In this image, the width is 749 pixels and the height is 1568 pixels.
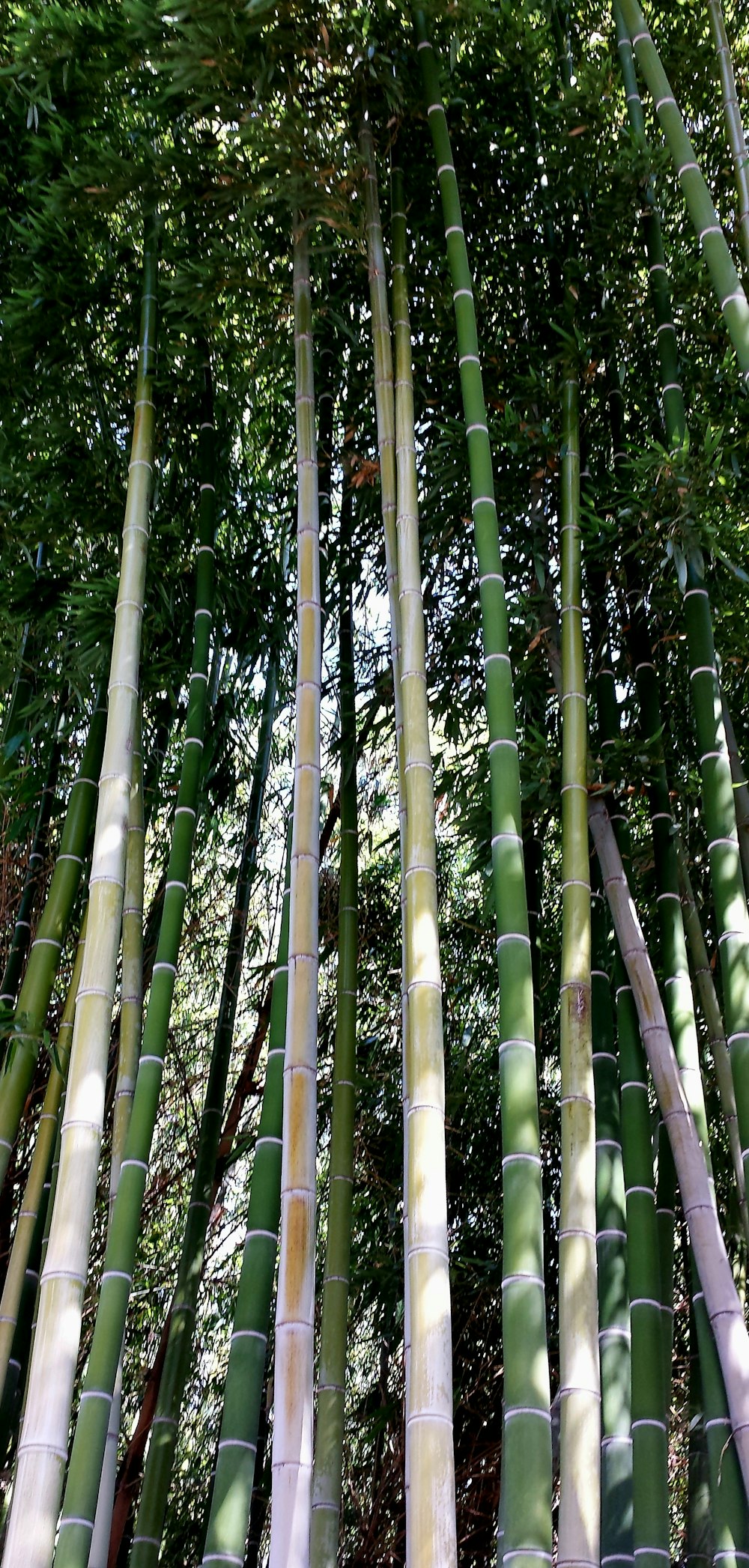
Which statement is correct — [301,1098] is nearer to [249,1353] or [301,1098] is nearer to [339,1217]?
[249,1353]

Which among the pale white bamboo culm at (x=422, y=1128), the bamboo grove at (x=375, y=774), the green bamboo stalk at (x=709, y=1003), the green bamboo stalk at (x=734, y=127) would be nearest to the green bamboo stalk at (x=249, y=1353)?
the bamboo grove at (x=375, y=774)

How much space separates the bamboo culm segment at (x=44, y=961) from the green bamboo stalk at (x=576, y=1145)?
1265 millimetres

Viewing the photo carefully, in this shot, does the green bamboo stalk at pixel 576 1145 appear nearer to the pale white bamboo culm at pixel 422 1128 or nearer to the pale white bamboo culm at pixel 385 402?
the pale white bamboo culm at pixel 422 1128

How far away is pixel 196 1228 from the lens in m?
3.21

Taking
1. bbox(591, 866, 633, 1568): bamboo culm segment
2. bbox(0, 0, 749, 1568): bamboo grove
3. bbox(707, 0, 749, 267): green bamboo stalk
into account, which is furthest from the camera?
bbox(707, 0, 749, 267): green bamboo stalk

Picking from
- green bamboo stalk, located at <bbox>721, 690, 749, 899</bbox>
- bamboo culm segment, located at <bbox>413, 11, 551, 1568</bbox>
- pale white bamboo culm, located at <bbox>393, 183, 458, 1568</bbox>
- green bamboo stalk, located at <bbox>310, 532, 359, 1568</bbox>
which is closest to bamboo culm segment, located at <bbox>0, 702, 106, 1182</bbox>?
green bamboo stalk, located at <bbox>310, 532, 359, 1568</bbox>

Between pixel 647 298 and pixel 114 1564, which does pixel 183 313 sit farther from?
pixel 114 1564

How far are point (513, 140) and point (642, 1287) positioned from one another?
2.98 meters

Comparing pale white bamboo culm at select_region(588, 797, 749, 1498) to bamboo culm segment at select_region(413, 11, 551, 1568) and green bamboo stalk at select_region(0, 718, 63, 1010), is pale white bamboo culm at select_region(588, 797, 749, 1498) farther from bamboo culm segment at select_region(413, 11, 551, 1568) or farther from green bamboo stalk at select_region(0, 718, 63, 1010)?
green bamboo stalk at select_region(0, 718, 63, 1010)

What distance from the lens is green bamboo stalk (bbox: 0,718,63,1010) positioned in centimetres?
347

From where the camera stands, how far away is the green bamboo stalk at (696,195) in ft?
8.25

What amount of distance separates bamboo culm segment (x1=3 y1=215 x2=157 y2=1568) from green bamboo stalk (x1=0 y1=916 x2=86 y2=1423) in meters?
0.47

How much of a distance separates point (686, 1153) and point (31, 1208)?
5.22 ft

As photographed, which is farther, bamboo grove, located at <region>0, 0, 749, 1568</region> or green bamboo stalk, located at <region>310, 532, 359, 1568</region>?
green bamboo stalk, located at <region>310, 532, 359, 1568</region>
